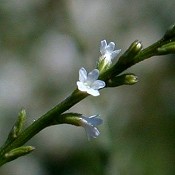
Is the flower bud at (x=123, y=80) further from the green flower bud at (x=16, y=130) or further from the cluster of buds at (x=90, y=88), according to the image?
the green flower bud at (x=16, y=130)

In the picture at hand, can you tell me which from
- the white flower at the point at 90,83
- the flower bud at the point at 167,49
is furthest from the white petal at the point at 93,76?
the flower bud at the point at 167,49

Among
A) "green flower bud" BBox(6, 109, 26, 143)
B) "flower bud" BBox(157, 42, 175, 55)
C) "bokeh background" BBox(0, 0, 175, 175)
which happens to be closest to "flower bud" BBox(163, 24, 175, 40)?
"flower bud" BBox(157, 42, 175, 55)

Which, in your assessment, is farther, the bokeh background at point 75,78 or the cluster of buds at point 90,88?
the bokeh background at point 75,78

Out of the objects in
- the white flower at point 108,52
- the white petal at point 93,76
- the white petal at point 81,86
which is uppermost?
the white flower at point 108,52

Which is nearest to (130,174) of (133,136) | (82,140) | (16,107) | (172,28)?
(133,136)

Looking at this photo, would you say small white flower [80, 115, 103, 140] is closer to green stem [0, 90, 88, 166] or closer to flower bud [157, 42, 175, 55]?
green stem [0, 90, 88, 166]

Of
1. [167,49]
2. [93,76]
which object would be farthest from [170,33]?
[93,76]

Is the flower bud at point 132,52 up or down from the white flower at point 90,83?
up
